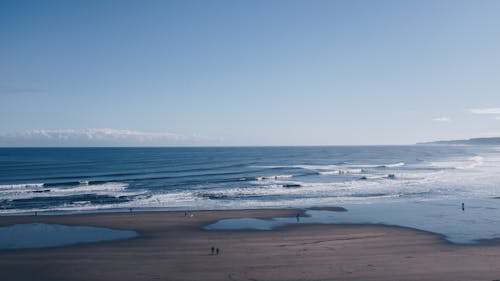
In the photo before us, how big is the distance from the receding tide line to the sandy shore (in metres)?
1.36

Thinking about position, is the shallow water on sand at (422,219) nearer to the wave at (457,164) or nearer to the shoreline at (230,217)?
the shoreline at (230,217)

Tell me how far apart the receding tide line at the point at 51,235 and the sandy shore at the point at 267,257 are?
136cm

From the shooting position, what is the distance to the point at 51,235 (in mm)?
26469

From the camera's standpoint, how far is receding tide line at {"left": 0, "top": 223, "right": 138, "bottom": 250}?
24.3m

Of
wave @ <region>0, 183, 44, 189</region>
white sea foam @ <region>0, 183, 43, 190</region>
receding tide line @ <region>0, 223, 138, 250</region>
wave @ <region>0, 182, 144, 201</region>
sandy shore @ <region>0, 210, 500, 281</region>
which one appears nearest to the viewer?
sandy shore @ <region>0, 210, 500, 281</region>

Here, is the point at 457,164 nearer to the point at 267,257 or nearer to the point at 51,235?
the point at 267,257

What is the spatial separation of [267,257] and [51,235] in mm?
14820

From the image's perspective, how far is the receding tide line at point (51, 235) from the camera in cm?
2433

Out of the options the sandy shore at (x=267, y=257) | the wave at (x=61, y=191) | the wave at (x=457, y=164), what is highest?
the wave at (x=457, y=164)

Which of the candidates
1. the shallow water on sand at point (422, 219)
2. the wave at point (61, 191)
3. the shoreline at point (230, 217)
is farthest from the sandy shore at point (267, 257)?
the wave at point (61, 191)

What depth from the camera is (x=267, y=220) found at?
31547 mm

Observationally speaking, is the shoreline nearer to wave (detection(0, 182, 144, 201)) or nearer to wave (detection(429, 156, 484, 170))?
wave (detection(0, 182, 144, 201))

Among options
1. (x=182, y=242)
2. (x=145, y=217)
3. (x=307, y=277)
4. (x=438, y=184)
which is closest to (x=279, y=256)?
(x=307, y=277)

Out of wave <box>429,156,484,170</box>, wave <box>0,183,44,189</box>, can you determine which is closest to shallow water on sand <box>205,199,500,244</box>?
wave <box>0,183,44,189</box>
